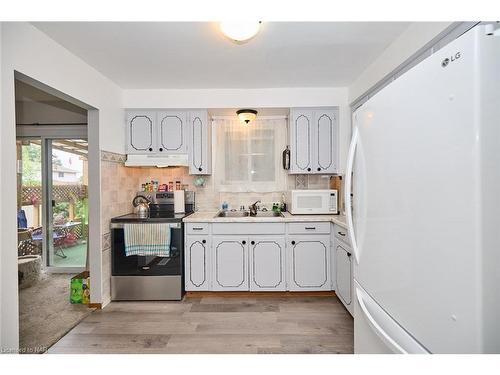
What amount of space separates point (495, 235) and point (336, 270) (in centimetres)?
229

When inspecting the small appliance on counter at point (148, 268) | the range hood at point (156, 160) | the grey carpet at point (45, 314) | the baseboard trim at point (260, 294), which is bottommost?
the grey carpet at point (45, 314)

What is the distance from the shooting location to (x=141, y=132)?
310 centimetres

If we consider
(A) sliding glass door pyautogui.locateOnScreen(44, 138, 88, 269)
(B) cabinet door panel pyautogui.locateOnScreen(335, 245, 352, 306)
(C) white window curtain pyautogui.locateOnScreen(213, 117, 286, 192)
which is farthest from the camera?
(A) sliding glass door pyautogui.locateOnScreen(44, 138, 88, 269)

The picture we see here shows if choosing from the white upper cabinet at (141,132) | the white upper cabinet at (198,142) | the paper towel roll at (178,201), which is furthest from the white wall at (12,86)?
the paper towel roll at (178,201)

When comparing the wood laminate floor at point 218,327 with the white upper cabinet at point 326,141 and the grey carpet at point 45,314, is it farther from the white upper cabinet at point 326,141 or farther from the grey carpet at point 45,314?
the white upper cabinet at point 326,141

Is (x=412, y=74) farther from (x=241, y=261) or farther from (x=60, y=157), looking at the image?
(x=60, y=157)

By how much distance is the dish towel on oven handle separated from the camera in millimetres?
2715

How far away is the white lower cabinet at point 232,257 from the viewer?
9.26 ft

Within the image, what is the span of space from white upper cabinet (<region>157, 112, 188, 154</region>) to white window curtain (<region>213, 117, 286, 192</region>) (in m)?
0.50

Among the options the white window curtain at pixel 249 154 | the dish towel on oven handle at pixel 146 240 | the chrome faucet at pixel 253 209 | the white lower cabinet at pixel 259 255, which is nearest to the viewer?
the dish towel on oven handle at pixel 146 240

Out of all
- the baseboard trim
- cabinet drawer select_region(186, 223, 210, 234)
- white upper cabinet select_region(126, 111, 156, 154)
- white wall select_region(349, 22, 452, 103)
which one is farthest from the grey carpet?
white wall select_region(349, 22, 452, 103)

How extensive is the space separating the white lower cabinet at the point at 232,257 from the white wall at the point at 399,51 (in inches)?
79.8

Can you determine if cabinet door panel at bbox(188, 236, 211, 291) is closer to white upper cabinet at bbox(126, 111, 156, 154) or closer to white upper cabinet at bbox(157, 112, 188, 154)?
white upper cabinet at bbox(157, 112, 188, 154)

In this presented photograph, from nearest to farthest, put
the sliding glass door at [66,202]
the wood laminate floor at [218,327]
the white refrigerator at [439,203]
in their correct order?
the white refrigerator at [439,203], the wood laminate floor at [218,327], the sliding glass door at [66,202]
